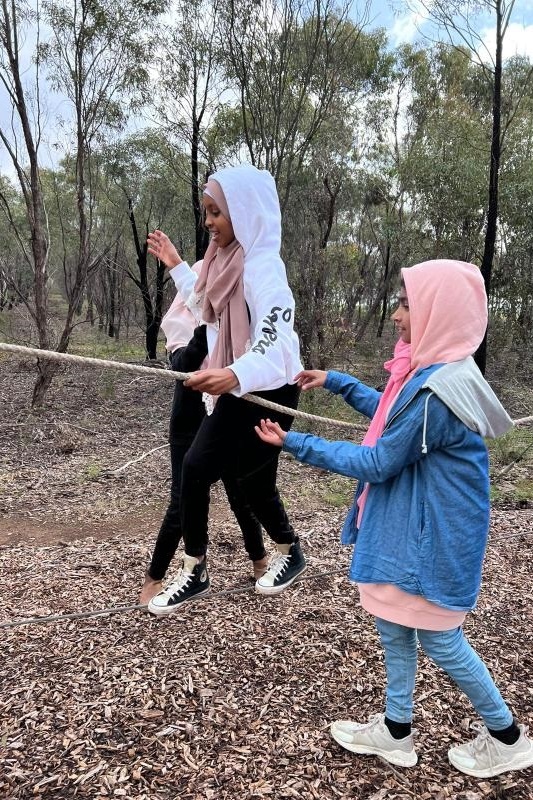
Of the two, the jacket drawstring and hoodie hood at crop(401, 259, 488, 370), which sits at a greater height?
hoodie hood at crop(401, 259, 488, 370)

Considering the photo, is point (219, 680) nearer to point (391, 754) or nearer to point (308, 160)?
point (391, 754)

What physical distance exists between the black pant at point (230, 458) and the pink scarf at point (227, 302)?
0.16 meters

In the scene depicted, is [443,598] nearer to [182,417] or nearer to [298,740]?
[298,740]

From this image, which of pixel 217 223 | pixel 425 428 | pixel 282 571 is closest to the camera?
pixel 425 428

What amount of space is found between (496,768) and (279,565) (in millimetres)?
1021

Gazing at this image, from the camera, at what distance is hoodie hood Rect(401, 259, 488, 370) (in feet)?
4.90

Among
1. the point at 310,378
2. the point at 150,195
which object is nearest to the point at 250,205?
the point at 310,378

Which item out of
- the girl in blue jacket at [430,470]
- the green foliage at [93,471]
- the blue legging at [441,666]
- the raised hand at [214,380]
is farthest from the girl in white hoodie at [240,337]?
the green foliage at [93,471]

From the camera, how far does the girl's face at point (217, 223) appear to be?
6.59 feet

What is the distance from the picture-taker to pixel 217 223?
2010mm

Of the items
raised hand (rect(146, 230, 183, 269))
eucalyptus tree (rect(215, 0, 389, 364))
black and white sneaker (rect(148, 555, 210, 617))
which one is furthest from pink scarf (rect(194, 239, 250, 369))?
eucalyptus tree (rect(215, 0, 389, 364))

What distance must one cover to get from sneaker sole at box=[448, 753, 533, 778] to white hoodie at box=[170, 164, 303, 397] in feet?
4.43

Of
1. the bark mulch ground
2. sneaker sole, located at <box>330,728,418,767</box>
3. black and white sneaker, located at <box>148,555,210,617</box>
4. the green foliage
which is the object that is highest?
black and white sneaker, located at <box>148,555,210,617</box>

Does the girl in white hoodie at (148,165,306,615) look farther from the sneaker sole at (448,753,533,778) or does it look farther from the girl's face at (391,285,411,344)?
the sneaker sole at (448,753,533,778)
